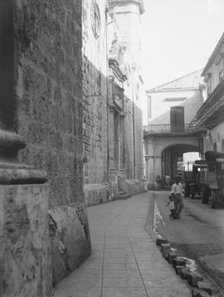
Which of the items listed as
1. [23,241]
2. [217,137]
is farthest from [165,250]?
[217,137]

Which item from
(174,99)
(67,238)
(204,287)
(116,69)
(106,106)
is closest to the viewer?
(204,287)

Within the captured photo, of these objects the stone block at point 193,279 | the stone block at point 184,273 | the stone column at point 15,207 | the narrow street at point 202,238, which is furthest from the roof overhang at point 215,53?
the stone column at point 15,207

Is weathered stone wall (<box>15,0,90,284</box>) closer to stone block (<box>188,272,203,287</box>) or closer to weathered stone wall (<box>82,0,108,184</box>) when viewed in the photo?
stone block (<box>188,272,203,287</box>)

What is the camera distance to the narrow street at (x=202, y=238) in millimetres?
6441

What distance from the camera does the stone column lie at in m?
2.94

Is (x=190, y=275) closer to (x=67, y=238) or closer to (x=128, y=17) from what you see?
(x=67, y=238)

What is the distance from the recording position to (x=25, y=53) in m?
3.94

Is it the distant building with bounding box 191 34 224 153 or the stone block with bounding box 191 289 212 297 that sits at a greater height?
the distant building with bounding box 191 34 224 153

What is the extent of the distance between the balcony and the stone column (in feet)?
132

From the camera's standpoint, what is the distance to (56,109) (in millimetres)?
5109

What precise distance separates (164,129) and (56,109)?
4034cm

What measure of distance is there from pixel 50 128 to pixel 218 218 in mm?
9925

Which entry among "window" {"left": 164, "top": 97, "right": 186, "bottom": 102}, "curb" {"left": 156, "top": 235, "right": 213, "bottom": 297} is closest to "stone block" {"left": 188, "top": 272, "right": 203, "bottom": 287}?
"curb" {"left": 156, "top": 235, "right": 213, "bottom": 297}

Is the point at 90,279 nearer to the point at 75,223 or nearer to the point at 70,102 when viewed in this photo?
the point at 75,223
